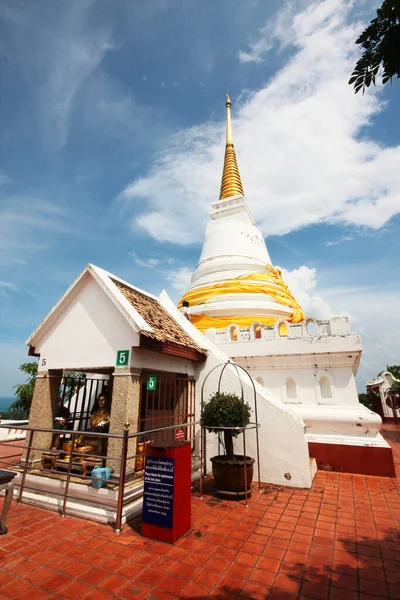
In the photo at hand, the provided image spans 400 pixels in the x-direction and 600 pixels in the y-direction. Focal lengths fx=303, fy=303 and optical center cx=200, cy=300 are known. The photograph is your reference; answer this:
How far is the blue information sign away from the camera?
14.1 feet

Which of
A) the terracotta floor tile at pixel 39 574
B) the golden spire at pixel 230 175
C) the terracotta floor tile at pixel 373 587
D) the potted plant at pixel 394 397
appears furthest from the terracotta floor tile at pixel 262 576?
the golden spire at pixel 230 175

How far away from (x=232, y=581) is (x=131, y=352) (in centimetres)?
363

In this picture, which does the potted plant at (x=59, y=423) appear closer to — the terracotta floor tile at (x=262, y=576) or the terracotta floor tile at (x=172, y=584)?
the terracotta floor tile at (x=172, y=584)

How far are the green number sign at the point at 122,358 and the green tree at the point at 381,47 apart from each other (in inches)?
202

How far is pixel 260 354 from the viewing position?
9.39 m

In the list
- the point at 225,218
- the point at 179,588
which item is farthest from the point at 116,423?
the point at 225,218

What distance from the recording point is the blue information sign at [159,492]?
169 inches

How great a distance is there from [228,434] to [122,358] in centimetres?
264

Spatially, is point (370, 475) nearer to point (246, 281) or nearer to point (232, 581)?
point (232, 581)

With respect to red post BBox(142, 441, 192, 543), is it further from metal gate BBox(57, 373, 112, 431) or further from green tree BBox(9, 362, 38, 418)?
green tree BBox(9, 362, 38, 418)

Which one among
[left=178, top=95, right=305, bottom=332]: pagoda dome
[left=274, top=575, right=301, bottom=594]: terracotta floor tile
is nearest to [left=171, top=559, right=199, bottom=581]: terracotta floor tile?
[left=274, top=575, right=301, bottom=594]: terracotta floor tile

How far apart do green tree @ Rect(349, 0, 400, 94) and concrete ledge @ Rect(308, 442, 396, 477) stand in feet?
24.8

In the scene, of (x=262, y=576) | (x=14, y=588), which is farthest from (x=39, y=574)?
(x=262, y=576)

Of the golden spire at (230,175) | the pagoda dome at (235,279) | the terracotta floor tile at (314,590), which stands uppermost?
the golden spire at (230,175)
